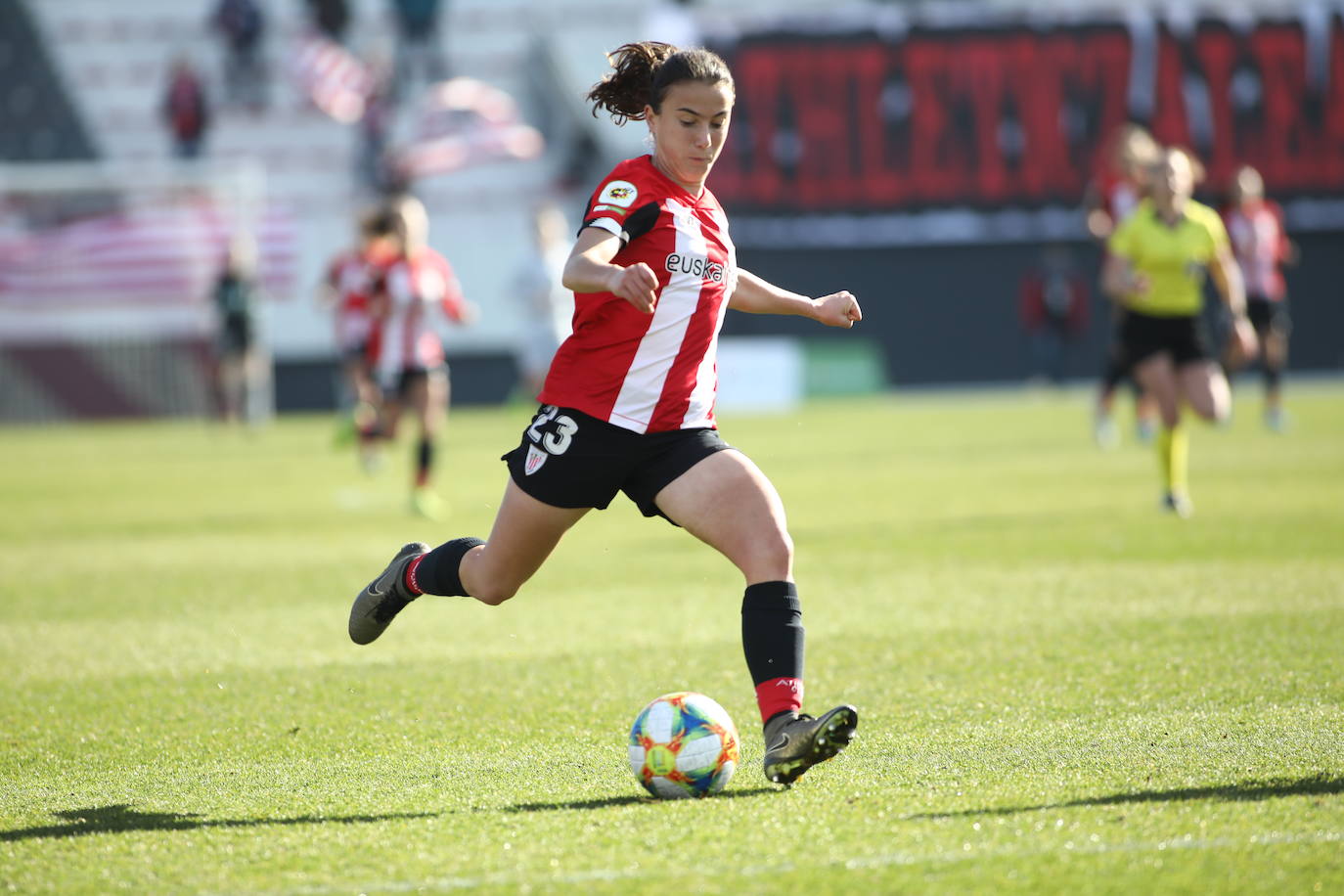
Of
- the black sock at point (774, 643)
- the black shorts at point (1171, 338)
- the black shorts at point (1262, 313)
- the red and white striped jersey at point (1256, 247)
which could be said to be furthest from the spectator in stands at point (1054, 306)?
the black sock at point (774, 643)

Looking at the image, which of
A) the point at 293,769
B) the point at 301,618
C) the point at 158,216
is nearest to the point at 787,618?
the point at 293,769

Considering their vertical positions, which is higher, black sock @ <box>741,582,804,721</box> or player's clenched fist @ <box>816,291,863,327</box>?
player's clenched fist @ <box>816,291,863,327</box>

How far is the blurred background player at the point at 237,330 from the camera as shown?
2417cm

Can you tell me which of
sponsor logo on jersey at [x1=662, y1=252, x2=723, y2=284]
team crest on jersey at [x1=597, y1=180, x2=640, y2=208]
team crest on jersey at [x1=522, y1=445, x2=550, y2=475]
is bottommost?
team crest on jersey at [x1=522, y1=445, x2=550, y2=475]

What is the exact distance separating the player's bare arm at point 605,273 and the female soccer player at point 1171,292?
7262mm

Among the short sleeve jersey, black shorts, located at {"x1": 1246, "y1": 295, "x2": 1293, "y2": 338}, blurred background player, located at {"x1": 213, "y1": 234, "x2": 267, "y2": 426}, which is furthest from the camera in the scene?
blurred background player, located at {"x1": 213, "y1": 234, "x2": 267, "y2": 426}

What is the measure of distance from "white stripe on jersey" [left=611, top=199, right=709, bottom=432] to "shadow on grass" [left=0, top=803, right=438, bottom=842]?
1296 millimetres

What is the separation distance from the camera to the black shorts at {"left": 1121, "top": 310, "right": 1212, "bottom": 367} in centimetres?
1128

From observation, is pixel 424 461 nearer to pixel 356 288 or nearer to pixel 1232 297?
pixel 356 288

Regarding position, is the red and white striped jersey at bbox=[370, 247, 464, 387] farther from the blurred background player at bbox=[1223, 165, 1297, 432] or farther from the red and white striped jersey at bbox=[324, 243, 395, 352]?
the blurred background player at bbox=[1223, 165, 1297, 432]

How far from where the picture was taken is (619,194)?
4.79 m

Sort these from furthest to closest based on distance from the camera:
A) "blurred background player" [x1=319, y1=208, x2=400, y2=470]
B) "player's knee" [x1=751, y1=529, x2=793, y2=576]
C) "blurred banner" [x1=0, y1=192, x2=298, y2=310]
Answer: "blurred banner" [x1=0, y1=192, x2=298, y2=310]
"blurred background player" [x1=319, y1=208, x2=400, y2=470]
"player's knee" [x1=751, y1=529, x2=793, y2=576]

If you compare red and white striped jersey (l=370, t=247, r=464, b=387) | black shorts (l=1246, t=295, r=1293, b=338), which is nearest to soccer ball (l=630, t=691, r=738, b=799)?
red and white striped jersey (l=370, t=247, r=464, b=387)

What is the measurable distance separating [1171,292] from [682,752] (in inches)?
309
